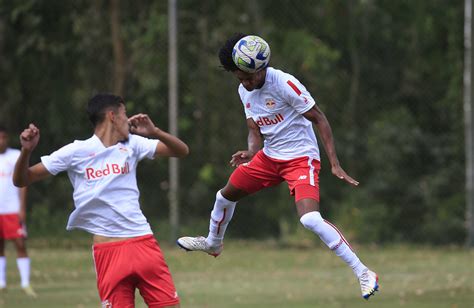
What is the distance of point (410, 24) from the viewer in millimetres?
21344

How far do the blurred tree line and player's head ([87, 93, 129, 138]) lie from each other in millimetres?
12654

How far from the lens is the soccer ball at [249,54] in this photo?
8.49 metres

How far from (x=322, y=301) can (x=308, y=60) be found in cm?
898

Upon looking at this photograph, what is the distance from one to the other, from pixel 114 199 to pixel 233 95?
13247 millimetres

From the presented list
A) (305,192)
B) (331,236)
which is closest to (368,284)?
(331,236)

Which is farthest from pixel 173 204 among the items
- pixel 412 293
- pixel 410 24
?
pixel 412 293

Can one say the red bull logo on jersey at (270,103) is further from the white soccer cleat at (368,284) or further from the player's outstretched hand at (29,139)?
the player's outstretched hand at (29,139)

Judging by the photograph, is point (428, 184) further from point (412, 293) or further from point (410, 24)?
point (412, 293)

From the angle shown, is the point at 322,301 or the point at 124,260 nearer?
the point at 124,260

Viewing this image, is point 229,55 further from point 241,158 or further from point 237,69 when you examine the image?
point 241,158

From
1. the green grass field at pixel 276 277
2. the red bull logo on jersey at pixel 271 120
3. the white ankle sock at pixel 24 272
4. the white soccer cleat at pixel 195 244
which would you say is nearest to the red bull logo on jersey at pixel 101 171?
the red bull logo on jersey at pixel 271 120

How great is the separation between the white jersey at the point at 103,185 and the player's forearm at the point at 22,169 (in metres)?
0.15

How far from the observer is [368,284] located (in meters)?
8.46

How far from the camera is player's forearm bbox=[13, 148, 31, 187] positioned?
7088mm
